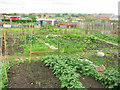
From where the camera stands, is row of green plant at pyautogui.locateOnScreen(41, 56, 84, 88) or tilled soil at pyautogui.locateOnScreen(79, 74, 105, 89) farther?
tilled soil at pyautogui.locateOnScreen(79, 74, 105, 89)

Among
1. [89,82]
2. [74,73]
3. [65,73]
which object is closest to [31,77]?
[65,73]

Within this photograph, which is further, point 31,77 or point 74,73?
point 31,77

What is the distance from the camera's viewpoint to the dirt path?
3.45 m

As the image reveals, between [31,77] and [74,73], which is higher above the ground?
[74,73]

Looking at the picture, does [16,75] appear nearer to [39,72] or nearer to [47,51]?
[39,72]

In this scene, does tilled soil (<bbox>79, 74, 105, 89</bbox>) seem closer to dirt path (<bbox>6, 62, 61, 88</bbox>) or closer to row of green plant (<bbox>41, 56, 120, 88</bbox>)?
row of green plant (<bbox>41, 56, 120, 88</bbox>)

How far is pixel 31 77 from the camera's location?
12.5 feet

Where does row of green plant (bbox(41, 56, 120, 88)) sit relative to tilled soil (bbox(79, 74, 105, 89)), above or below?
above

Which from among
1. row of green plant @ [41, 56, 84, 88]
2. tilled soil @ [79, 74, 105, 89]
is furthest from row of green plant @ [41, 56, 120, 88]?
tilled soil @ [79, 74, 105, 89]

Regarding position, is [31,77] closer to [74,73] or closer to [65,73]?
[65,73]

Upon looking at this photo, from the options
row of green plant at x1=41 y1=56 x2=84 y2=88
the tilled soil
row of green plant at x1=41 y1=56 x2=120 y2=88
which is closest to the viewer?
row of green plant at x1=41 y1=56 x2=84 y2=88

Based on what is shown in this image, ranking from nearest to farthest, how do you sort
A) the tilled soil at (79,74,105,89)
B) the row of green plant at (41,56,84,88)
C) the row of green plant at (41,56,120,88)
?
the row of green plant at (41,56,84,88), the row of green plant at (41,56,120,88), the tilled soil at (79,74,105,89)

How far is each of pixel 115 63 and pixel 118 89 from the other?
1931mm

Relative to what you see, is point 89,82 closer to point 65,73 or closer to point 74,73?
point 74,73
